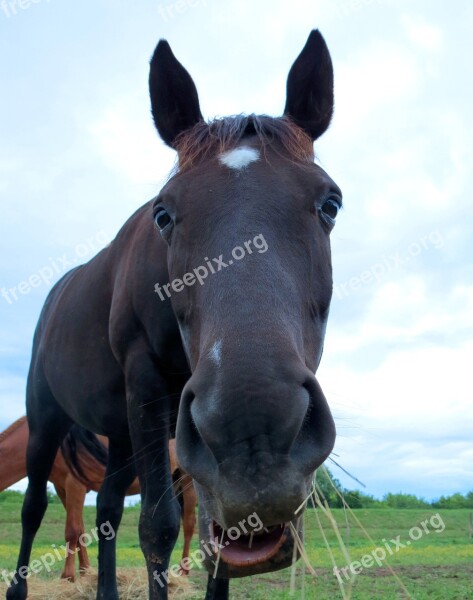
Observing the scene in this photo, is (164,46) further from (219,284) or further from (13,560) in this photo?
(13,560)

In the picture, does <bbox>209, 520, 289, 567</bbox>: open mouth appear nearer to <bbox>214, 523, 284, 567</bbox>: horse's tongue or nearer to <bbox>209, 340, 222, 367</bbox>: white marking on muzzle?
<bbox>214, 523, 284, 567</bbox>: horse's tongue

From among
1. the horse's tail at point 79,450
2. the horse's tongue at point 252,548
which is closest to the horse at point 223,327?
the horse's tongue at point 252,548

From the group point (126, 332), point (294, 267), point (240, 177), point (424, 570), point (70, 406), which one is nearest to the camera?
point (294, 267)

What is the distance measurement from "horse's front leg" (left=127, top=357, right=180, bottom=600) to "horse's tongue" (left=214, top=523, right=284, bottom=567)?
4.64ft

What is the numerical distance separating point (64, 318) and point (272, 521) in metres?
3.92

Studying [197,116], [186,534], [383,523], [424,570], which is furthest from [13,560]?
[383,523]

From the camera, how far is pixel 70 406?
17.1 feet

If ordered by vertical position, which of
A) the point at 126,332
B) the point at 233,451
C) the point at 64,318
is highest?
the point at 64,318

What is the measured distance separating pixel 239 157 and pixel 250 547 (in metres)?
1.68

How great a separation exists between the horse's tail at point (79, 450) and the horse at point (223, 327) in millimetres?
3214

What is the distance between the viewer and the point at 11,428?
1098cm

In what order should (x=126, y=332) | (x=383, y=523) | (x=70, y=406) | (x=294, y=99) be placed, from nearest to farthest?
(x=294, y=99), (x=126, y=332), (x=70, y=406), (x=383, y=523)

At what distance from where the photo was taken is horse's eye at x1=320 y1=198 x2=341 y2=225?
9.73ft

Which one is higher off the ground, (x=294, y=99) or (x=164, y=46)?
(x=164, y=46)
